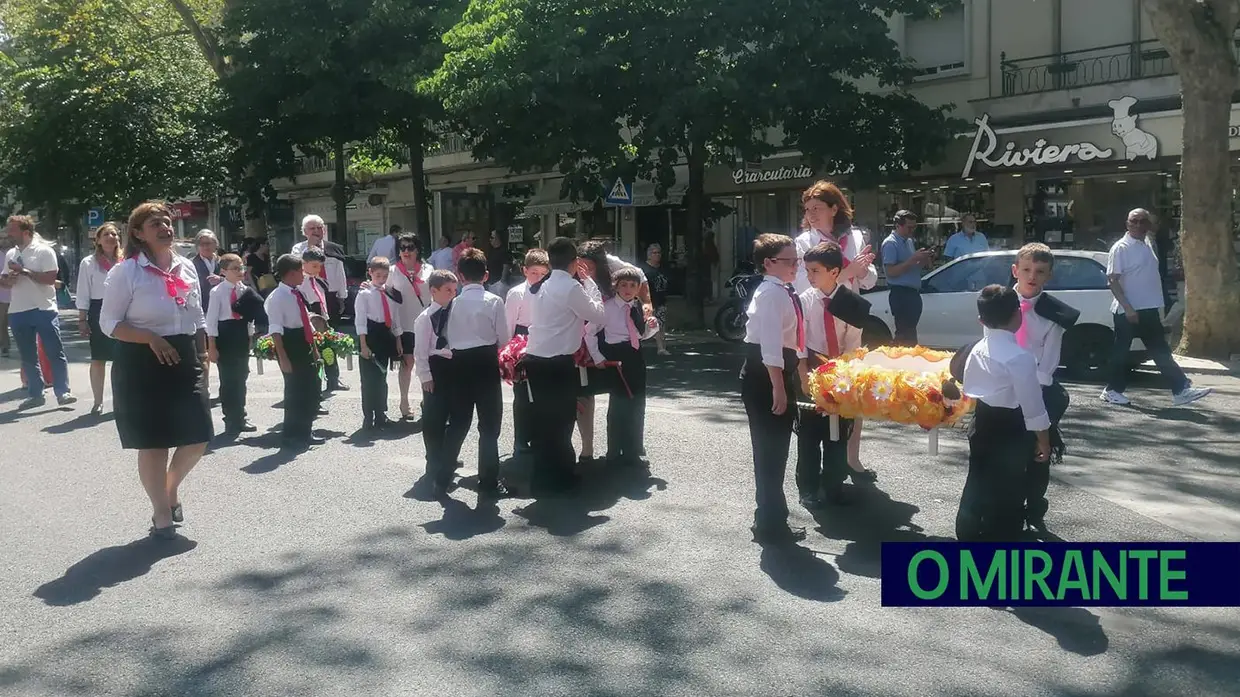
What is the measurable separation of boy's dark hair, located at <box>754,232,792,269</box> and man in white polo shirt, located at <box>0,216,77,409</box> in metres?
8.03

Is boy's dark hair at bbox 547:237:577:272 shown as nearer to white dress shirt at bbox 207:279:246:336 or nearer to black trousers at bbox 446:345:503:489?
black trousers at bbox 446:345:503:489

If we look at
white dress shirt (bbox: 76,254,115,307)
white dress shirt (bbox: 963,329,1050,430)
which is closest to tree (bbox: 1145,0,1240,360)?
white dress shirt (bbox: 963,329,1050,430)

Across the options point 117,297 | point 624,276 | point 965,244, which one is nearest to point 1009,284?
point 965,244

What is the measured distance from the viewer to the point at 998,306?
5.76 meters

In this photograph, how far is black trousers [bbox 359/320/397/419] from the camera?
1021 centimetres

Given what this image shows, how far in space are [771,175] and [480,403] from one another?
713 inches

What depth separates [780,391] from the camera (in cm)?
615

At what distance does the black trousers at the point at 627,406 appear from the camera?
8.42m

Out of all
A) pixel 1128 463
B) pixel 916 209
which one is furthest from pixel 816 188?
pixel 916 209

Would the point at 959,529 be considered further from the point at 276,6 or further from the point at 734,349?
the point at 276,6

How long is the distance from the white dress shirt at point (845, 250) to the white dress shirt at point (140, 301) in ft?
11.5

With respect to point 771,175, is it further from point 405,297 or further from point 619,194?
point 405,297

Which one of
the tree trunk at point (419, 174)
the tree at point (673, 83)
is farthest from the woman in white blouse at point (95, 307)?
the tree trunk at point (419, 174)

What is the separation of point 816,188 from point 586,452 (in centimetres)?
273
